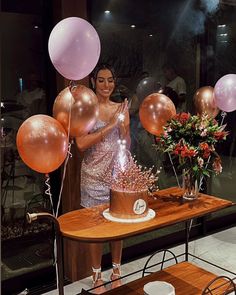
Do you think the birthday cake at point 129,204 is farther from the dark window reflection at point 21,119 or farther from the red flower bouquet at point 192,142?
the dark window reflection at point 21,119

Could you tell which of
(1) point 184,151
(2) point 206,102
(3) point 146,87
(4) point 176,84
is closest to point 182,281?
(1) point 184,151

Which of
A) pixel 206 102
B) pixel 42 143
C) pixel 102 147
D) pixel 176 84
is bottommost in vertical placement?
pixel 102 147

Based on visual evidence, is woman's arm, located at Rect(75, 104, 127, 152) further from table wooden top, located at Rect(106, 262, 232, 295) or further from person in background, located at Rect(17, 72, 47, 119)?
table wooden top, located at Rect(106, 262, 232, 295)

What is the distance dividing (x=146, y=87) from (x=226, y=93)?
89 cm

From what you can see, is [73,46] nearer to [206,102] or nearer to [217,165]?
[217,165]

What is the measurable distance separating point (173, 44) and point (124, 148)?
1.43 metres

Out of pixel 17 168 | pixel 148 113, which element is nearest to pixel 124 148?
pixel 148 113

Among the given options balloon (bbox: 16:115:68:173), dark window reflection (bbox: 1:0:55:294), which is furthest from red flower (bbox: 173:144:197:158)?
dark window reflection (bbox: 1:0:55:294)

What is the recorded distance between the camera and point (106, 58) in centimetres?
323

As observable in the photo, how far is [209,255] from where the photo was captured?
361 cm

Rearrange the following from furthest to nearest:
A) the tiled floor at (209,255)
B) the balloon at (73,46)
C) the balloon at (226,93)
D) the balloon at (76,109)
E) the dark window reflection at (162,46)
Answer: the dark window reflection at (162,46)
the tiled floor at (209,255)
the balloon at (226,93)
the balloon at (76,109)
the balloon at (73,46)

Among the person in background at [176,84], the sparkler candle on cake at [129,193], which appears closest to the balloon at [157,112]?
the sparkler candle on cake at [129,193]

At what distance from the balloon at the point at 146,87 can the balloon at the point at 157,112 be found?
2.64 feet

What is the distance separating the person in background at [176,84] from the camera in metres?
3.67
